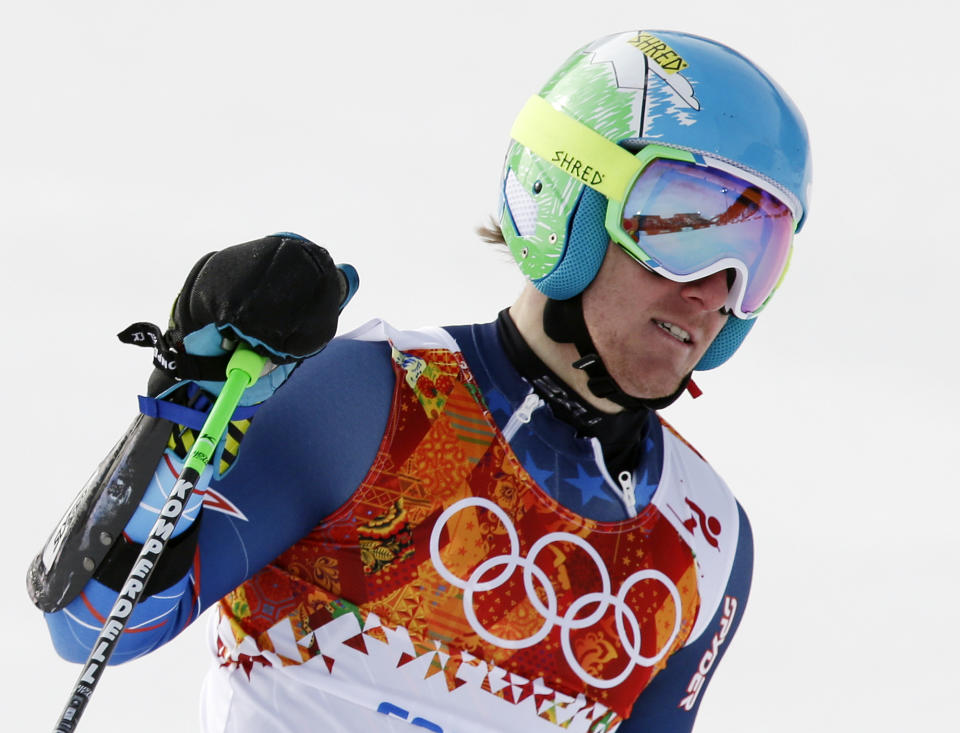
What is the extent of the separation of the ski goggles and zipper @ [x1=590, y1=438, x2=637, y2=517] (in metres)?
0.38

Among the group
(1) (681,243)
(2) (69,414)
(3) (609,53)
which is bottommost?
(2) (69,414)

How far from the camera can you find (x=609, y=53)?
255cm

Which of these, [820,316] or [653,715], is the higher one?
[820,316]

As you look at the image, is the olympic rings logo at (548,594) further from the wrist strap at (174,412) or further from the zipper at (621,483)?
the wrist strap at (174,412)

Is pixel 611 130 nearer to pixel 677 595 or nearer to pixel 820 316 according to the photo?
pixel 677 595

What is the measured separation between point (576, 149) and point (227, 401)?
1002 millimetres

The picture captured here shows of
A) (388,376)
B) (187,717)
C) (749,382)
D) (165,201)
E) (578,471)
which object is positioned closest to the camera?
(388,376)

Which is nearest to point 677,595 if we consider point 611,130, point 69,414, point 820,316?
point 611,130

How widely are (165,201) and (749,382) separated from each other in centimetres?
243

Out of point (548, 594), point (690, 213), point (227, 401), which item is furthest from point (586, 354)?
point (227, 401)

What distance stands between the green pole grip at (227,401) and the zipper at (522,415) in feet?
2.50

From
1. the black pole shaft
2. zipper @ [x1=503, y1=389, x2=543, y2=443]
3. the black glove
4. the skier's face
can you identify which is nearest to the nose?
the skier's face

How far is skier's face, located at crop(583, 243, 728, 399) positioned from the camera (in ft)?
7.99

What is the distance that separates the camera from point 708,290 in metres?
2.43
